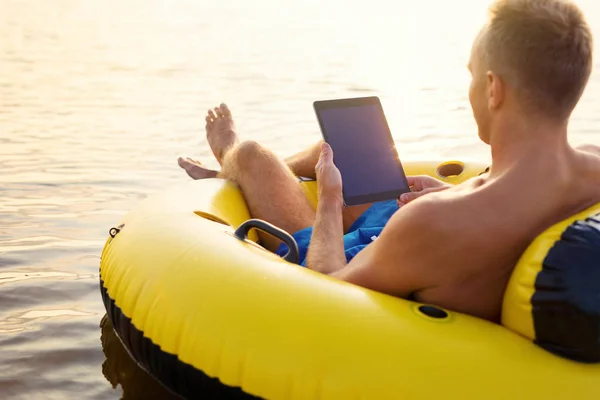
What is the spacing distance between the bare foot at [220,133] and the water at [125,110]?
35.1 inches

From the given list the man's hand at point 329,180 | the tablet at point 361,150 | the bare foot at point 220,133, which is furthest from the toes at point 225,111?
Answer: the man's hand at point 329,180

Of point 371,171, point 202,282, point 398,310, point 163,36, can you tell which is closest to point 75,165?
point 371,171

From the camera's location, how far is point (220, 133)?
450 centimetres

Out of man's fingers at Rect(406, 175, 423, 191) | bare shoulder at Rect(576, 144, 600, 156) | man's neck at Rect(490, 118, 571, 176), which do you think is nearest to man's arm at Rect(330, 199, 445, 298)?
man's neck at Rect(490, 118, 571, 176)

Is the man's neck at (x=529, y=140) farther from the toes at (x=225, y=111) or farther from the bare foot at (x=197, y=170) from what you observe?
the toes at (x=225, y=111)

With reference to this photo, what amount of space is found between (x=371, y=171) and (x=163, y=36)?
13.3 m

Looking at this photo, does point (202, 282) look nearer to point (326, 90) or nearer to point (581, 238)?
point (581, 238)

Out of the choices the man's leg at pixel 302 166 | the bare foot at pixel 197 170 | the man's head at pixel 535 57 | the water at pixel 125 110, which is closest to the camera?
the man's head at pixel 535 57

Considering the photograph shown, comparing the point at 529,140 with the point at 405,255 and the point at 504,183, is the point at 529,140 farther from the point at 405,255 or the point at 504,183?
the point at 405,255

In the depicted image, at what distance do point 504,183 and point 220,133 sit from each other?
8.35 feet

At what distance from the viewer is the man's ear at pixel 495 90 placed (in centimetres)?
218

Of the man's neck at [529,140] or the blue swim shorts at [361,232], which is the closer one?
the man's neck at [529,140]

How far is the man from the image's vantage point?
6.93 ft

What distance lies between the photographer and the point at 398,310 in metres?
2.29
